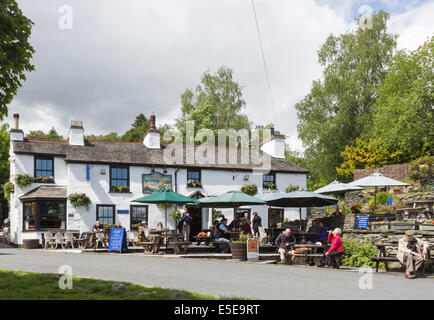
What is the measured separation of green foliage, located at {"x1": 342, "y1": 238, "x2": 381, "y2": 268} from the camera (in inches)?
598

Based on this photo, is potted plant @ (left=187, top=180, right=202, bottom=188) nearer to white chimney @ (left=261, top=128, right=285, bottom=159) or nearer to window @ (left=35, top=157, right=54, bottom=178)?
white chimney @ (left=261, top=128, right=285, bottom=159)

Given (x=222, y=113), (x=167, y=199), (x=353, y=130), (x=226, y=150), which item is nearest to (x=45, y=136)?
(x=222, y=113)

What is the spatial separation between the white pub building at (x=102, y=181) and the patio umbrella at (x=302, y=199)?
6.20 m

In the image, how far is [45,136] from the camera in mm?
54281

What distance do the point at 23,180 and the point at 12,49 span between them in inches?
741

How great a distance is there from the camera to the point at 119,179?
28.2 m

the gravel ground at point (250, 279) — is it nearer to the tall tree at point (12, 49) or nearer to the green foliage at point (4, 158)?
the tall tree at point (12, 49)

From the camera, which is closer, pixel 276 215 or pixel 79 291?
pixel 79 291

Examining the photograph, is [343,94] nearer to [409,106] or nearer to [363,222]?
[409,106]

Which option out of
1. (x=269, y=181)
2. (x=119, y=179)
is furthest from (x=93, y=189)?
(x=269, y=181)
